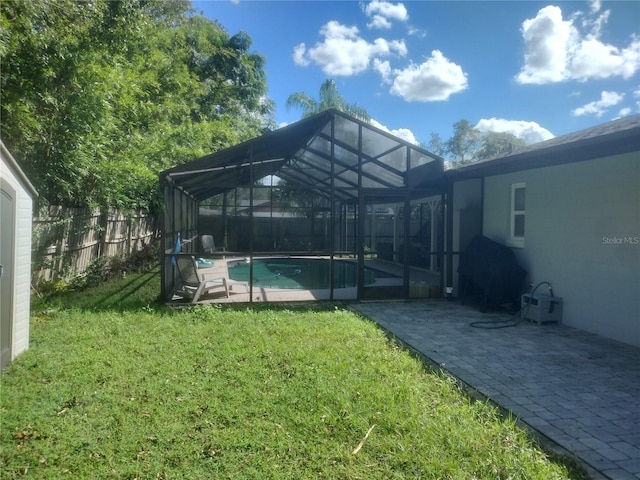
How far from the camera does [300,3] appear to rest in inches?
358

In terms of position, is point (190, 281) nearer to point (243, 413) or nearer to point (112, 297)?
point (112, 297)

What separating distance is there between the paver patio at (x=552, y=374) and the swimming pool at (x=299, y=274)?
323 cm

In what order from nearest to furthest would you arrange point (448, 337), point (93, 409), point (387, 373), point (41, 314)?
point (93, 409) < point (387, 373) < point (448, 337) < point (41, 314)

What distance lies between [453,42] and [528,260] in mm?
6300

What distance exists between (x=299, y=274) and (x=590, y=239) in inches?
312

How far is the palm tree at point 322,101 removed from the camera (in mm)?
20406

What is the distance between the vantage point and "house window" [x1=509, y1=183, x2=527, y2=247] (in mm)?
6984

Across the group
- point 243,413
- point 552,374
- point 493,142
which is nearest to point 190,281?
point 243,413

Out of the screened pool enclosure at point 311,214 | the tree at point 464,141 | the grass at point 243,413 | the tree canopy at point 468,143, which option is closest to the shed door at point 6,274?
the grass at point 243,413

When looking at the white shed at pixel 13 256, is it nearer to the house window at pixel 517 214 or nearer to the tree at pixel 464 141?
the house window at pixel 517 214

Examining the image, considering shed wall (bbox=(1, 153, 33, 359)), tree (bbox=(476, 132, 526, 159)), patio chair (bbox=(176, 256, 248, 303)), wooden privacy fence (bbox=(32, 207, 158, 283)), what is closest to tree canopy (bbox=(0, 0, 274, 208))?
wooden privacy fence (bbox=(32, 207, 158, 283))

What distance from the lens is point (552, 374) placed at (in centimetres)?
398

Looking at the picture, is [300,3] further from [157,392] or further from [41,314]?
[157,392]

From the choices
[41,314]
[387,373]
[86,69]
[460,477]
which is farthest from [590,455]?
[86,69]
